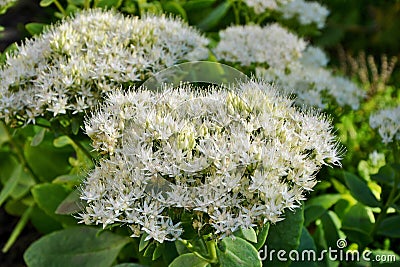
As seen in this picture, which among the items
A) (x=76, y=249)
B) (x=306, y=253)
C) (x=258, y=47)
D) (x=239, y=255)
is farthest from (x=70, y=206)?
(x=258, y=47)

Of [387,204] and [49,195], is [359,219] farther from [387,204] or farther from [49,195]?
[49,195]

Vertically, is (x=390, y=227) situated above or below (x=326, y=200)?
above

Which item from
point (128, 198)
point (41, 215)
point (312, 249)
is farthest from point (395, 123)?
point (41, 215)

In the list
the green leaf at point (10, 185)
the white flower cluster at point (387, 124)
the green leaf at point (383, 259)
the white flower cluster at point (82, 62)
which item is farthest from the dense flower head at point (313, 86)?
the green leaf at point (10, 185)

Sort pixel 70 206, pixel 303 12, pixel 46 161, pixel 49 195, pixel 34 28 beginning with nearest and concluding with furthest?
pixel 70 206 → pixel 49 195 → pixel 34 28 → pixel 46 161 → pixel 303 12

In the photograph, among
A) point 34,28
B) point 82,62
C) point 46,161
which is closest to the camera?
point 82,62

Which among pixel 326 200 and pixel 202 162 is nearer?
pixel 202 162
